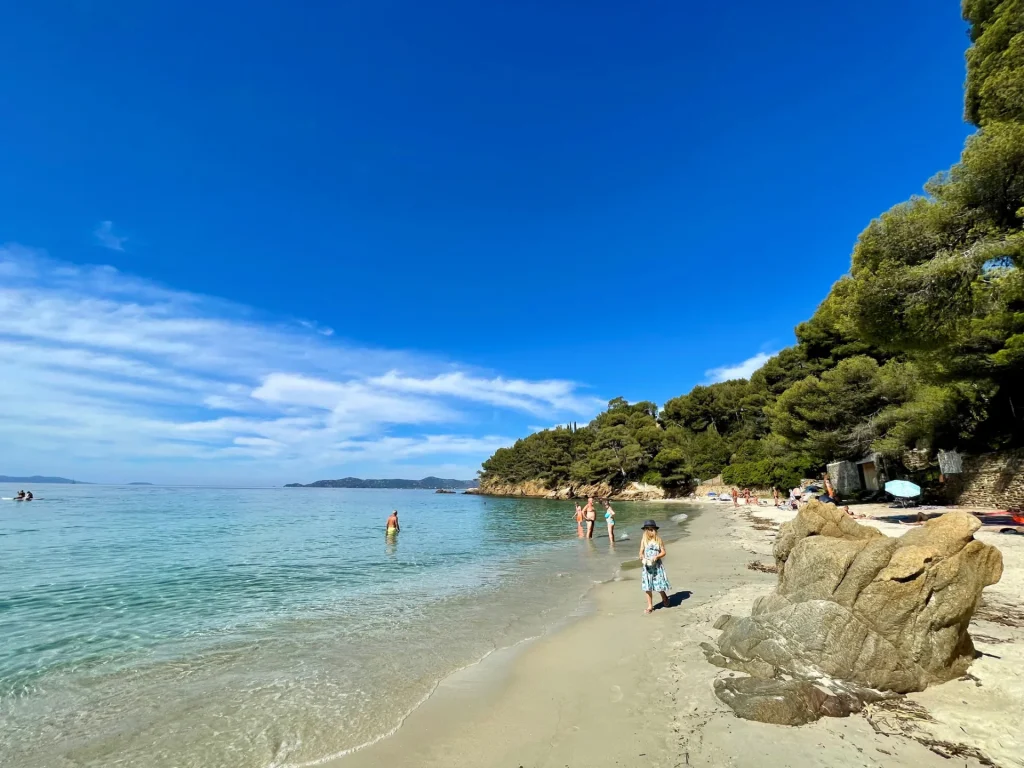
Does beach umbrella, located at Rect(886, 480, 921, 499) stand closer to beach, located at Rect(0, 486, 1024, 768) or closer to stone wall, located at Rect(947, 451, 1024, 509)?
stone wall, located at Rect(947, 451, 1024, 509)

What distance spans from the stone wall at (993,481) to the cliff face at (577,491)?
48.1 meters

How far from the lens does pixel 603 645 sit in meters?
7.19

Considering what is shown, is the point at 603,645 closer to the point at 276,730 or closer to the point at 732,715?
the point at 732,715

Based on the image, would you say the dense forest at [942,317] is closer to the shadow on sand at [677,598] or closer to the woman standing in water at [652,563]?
the shadow on sand at [677,598]

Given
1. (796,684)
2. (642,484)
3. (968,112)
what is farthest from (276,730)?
(642,484)

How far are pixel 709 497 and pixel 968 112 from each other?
47306 mm

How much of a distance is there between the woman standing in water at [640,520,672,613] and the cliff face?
6261 centimetres

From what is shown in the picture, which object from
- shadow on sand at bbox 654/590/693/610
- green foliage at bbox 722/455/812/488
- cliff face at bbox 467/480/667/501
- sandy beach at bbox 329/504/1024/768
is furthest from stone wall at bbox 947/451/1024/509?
cliff face at bbox 467/480/667/501

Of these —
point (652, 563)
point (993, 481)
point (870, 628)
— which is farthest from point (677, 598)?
point (993, 481)

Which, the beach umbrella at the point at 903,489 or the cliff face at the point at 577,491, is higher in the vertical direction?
the beach umbrella at the point at 903,489

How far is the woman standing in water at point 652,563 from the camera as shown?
8.75 metres

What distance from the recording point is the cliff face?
2734 inches

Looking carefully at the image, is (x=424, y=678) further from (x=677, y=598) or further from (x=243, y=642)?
(x=677, y=598)

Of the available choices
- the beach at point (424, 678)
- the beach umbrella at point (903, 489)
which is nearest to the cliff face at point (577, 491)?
the beach umbrella at point (903, 489)
